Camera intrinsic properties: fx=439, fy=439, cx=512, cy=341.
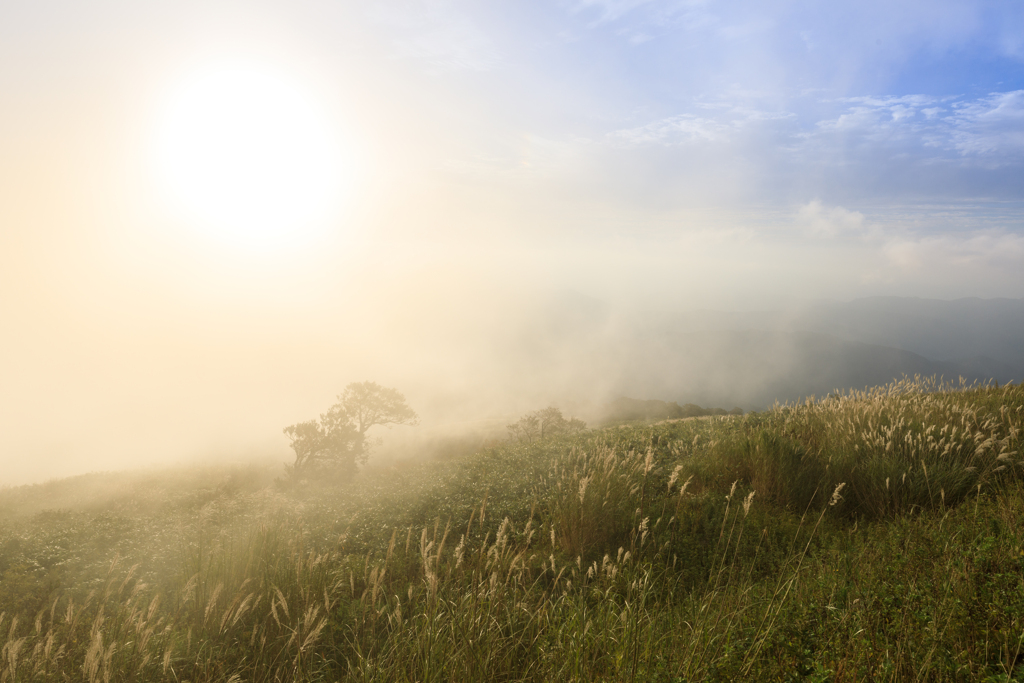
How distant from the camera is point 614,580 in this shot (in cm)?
374

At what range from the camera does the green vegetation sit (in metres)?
2.62

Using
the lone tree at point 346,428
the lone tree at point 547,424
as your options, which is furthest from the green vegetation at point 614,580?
the lone tree at point 547,424

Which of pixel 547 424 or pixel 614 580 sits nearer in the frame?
pixel 614 580

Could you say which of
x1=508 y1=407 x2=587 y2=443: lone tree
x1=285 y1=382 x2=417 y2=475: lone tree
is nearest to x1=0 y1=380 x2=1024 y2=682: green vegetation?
x1=285 y1=382 x2=417 y2=475: lone tree

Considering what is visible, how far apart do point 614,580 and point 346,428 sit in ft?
72.8

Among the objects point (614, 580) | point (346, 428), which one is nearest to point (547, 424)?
point (346, 428)

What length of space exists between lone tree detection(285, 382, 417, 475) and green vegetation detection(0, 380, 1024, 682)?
12580 millimetres

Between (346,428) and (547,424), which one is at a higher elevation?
(346,428)

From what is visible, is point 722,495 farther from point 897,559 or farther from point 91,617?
point 91,617

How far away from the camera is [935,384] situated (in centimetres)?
1057

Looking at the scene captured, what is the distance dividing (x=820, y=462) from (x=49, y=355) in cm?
21247

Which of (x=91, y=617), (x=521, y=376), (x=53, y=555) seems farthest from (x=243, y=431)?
(x=521, y=376)

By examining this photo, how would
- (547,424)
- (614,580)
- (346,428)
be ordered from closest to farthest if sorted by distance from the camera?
(614,580) < (346,428) < (547,424)

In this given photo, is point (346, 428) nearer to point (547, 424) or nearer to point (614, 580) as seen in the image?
point (547, 424)
